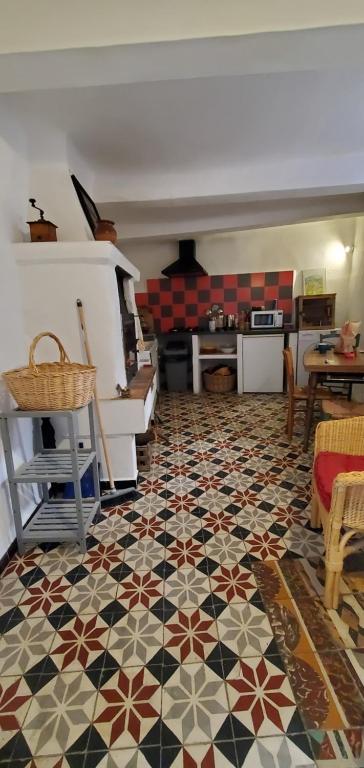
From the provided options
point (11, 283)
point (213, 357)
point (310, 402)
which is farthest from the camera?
point (213, 357)

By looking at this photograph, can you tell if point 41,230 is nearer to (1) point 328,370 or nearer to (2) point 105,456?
(2) point 105,456

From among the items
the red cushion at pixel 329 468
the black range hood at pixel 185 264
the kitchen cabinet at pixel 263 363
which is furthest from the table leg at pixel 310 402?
the black range hood at pixel 185 264

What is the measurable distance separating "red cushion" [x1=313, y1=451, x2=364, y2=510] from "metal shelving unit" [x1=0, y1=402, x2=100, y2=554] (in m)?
1.18

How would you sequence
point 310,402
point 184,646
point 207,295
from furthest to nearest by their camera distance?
point 207,295 < point 310,402 < point 184,646

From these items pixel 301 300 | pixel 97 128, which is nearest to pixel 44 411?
pixel 97 128

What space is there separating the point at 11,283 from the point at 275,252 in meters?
3.94

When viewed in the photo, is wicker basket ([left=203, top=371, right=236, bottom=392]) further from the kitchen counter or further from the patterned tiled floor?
the patterned tiled floor

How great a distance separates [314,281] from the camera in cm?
489

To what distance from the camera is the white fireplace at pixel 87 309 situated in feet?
6.77

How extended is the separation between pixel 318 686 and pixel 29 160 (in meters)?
3.00

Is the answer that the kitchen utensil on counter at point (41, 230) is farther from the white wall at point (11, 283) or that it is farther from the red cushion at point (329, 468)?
the red cushion at point (329, 468)

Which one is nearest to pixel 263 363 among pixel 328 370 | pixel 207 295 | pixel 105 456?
pixel 207 295

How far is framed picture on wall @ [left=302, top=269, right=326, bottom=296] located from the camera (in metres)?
4.86

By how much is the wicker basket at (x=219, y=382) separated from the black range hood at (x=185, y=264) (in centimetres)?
146
